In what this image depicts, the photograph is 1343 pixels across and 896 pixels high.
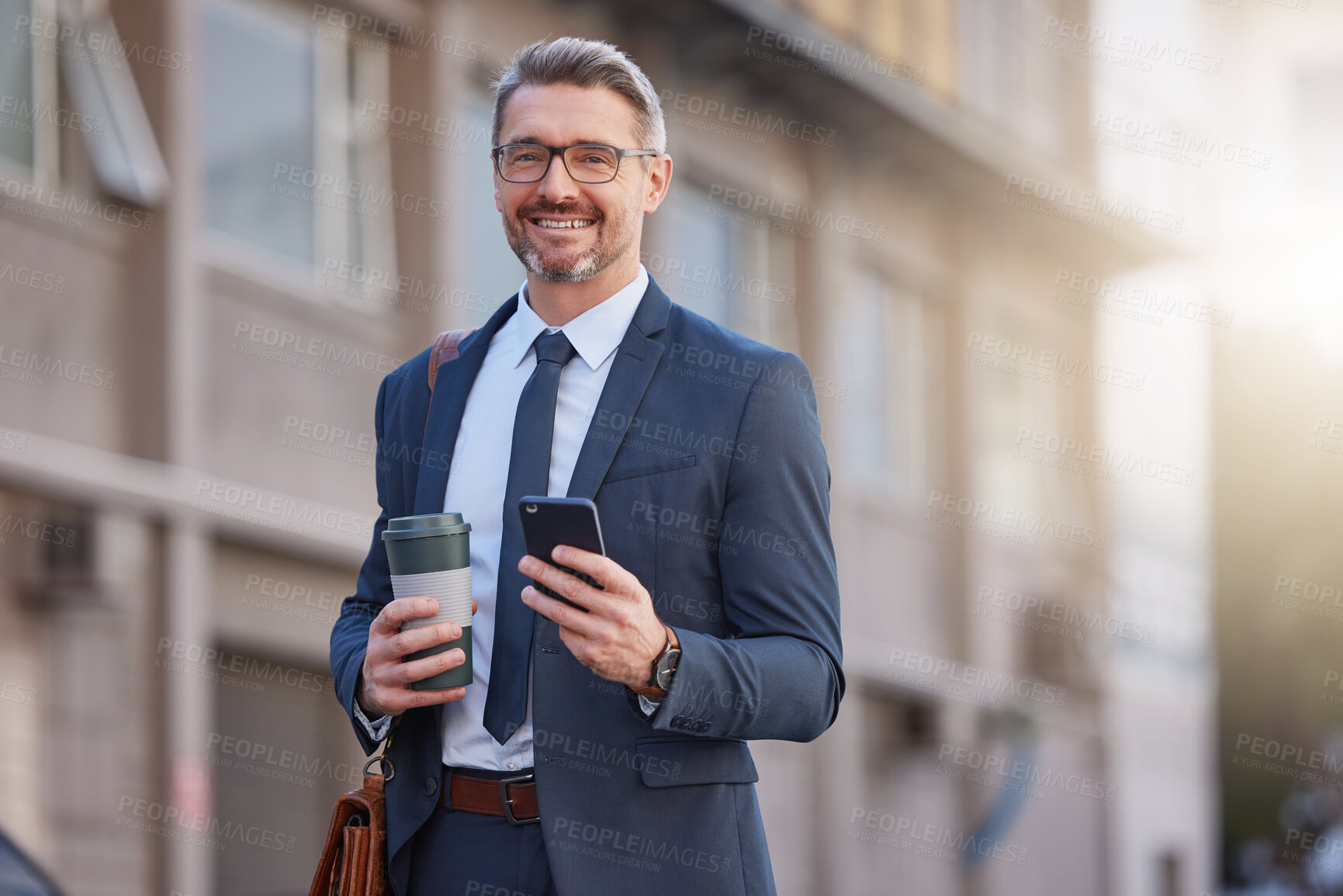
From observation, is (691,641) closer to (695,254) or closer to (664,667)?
(664,667)

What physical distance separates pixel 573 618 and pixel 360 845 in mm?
643

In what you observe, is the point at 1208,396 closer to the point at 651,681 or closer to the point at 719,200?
the point at 719,200

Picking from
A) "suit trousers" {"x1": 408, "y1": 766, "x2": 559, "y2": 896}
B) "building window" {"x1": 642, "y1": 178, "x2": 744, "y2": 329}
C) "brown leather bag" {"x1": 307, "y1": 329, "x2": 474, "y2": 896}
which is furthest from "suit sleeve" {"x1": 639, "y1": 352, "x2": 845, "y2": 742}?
"building window" {"x1": 642, "y1": 178, "x2": 744, "y2": 329}

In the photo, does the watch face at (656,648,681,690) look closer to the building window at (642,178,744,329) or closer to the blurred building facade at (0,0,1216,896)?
the blurred building facade at (0,0,1216,896)

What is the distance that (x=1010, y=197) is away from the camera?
1705 centimetres

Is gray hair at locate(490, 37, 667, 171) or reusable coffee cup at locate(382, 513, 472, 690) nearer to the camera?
reusable coffee cup at locate(382, 513, 472, 690)

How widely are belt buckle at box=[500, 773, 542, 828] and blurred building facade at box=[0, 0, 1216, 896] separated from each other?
5.10 m


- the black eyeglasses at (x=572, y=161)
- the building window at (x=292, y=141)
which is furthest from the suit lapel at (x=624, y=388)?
the building window at (x=292, y=141)

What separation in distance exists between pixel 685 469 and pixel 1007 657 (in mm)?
15519

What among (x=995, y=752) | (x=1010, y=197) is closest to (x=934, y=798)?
(x=995, y=752)

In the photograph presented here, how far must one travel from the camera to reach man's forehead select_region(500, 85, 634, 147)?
249 cm

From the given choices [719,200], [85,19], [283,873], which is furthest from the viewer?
[719,200]

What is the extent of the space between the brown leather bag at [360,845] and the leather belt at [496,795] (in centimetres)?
12

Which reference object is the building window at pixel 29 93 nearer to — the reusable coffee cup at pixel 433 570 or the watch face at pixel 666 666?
the reusable coffee cup at pixel 433 570
